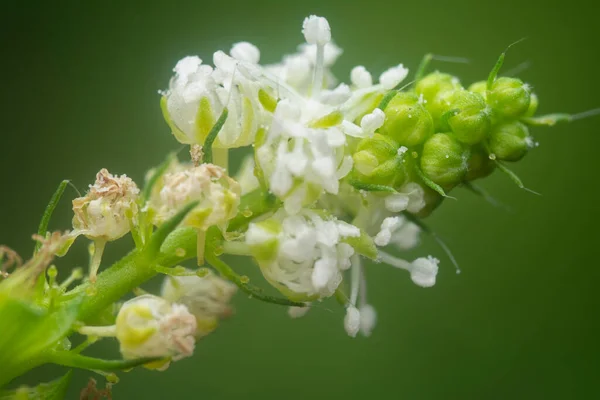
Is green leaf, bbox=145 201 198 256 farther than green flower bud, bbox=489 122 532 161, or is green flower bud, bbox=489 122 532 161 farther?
green flower bud, bbox=489 122 532 161

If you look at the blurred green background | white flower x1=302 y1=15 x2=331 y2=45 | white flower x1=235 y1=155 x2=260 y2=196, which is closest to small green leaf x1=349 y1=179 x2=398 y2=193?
white flower x1=235 y1=155 x2=260 y2=196

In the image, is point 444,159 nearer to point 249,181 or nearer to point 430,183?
point 430,183

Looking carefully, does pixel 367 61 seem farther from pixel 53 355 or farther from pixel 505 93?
pixel 53 355

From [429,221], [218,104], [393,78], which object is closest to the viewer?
[218,104]

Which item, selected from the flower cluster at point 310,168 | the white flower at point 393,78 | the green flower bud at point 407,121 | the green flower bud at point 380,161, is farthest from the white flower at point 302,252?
the white flower at point 393,78

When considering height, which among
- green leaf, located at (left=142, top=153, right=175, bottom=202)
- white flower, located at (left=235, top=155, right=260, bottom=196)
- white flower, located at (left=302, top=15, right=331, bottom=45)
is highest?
white flower, located at (left=302, top=15, right=331, bottom=45)

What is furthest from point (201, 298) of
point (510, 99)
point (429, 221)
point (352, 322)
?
point (429, 221)

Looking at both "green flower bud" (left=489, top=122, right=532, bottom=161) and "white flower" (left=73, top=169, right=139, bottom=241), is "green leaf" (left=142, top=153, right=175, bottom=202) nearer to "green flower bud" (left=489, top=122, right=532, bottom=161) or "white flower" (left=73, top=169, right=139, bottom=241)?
"white flower" (left=73, top=169, right=139, bottom=241)
